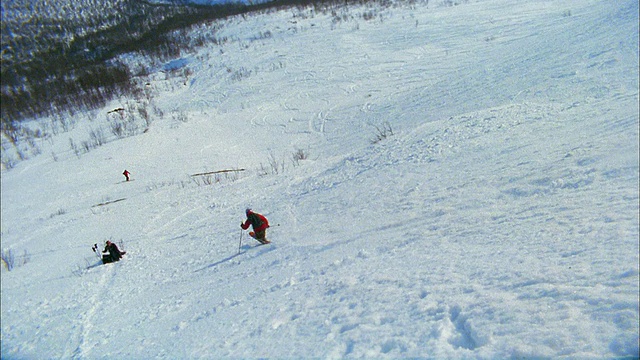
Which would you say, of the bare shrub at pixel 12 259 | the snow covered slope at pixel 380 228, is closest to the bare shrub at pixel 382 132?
the snow covered slope at pixel 380 228

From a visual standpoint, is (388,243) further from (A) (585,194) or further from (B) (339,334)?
(A) (585,194)

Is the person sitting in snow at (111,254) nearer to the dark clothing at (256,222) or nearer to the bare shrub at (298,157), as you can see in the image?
the dark clothing at (256,222)

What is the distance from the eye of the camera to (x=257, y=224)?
6094 millimetres

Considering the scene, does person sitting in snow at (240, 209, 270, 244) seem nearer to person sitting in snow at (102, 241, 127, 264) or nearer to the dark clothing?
the dark clothing

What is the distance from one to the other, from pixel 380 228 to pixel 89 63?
96.7 feet

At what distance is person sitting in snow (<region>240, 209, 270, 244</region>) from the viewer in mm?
6012

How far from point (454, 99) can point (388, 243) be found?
7.39m

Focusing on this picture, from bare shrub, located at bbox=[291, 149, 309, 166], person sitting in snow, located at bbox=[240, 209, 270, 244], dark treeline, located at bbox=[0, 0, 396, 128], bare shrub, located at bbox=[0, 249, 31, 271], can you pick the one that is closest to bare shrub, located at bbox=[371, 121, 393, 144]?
bare shrub, located at bbox=[291, 149, 309, 166]

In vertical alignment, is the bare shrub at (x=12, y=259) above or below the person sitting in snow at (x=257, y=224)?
below

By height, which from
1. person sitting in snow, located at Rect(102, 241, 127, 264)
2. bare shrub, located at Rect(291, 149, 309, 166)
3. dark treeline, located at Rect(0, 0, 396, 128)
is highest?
dark treeline, located at Rect(0, 0, 396, 128)

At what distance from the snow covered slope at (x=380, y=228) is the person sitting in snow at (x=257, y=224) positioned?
254 mm

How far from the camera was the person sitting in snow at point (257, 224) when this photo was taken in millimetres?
6012

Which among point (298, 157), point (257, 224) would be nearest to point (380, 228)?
point (257, 224)

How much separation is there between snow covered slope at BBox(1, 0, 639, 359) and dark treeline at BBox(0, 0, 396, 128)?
10.1 feet
